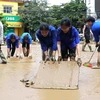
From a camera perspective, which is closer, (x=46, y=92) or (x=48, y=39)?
(x=46, y=92)

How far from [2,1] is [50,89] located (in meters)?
46.0

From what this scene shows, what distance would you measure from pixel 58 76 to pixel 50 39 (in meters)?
2.06

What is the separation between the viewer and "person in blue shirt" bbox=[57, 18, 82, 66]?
6577mm

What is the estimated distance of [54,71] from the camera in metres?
5.93

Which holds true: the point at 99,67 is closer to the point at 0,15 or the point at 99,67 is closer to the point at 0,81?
the point at 0,81

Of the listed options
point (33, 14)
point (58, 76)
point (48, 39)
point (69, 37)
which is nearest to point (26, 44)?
point (48, 39)

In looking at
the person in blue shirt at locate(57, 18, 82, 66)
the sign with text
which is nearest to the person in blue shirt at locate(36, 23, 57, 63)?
the person in blue shirt at locate(57, 18, 82, 66)

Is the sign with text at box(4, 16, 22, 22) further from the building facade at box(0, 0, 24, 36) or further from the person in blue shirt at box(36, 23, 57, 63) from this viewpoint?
the person in blue shirt at box(36, 23, 57, 63)

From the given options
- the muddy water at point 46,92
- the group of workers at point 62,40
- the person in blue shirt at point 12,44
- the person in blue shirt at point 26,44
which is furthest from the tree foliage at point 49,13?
the muddy water at point 46,92

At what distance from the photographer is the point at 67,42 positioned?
6.84m

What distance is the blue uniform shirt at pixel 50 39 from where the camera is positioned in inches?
295

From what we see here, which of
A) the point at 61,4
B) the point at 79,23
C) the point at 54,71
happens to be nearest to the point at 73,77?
the point at 54,71

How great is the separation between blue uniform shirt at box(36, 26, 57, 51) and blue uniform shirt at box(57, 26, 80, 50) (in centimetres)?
61

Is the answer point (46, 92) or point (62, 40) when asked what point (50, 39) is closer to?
point (62, 40)
